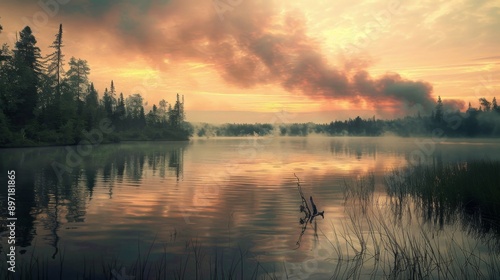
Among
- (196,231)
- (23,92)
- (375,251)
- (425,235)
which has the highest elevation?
(23,92)

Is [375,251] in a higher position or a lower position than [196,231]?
higher

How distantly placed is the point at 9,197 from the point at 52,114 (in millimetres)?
69048

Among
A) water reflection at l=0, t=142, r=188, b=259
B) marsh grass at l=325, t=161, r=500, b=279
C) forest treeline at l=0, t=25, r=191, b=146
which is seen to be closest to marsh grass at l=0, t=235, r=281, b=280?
water reflection at l=0, t=142, r=188, b=259

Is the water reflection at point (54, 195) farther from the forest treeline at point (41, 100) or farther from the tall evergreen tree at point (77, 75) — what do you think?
the tall evergreen tree at point (77, 75)

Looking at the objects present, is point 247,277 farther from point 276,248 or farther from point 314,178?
point 314,178

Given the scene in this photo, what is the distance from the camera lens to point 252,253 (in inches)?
499

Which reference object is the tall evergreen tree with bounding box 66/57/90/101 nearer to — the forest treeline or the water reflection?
the forest treeline

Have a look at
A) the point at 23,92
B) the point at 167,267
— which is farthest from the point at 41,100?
the point at 167,267

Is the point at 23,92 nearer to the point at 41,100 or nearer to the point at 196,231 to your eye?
the point at 41,100

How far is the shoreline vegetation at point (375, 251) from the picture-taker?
10.5 m

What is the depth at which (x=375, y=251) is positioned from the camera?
12.7 m

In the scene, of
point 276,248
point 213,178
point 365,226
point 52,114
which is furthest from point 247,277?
point 52,114

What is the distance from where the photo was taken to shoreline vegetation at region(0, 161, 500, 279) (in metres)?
10.5

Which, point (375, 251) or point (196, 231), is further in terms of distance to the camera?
point (196, 231)
